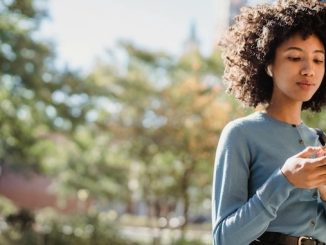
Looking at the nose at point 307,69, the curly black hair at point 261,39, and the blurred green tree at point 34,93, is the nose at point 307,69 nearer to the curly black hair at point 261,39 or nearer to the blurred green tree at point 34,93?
the curly black hair at point 261,39

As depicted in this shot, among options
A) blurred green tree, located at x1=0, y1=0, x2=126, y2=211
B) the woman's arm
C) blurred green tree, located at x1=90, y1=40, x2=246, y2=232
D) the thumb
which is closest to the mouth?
the woman's arm

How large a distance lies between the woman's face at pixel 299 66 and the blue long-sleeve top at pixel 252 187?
0.13 m

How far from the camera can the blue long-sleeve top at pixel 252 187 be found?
1.32 m

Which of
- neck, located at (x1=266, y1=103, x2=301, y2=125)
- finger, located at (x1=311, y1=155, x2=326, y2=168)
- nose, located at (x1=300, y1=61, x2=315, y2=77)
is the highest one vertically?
nose, located at (x1=300, y1=61, x2=315, y2=77)

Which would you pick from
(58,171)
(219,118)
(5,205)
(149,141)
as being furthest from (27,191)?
(219,118)

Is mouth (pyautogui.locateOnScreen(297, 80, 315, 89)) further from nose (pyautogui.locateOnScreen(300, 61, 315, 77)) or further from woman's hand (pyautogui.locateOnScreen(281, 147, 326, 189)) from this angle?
woman's hand (pyautogui.locateOnScreen(281, 147, 326, 189))

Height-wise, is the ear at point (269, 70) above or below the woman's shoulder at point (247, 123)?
above

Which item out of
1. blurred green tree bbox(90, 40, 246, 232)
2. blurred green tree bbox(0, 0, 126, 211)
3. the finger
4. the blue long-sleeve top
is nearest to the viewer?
the finger

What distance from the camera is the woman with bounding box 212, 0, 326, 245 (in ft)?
4.14

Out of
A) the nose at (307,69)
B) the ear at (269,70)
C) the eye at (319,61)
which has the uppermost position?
the ear at (269,70)

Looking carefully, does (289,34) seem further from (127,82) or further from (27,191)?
(27,191)

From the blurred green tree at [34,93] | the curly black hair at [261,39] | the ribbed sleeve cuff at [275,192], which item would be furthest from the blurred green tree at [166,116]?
the ribbed sleeve cuff at [275,192]

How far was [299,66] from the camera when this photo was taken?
4.95 feet

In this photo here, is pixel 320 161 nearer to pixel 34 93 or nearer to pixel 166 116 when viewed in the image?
pixel 34 93
